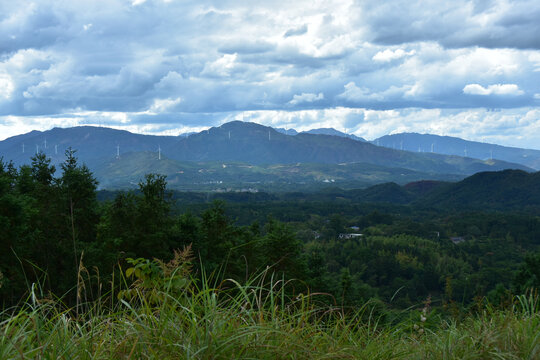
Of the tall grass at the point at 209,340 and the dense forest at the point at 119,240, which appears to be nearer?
the tall grass at the point at 209,340

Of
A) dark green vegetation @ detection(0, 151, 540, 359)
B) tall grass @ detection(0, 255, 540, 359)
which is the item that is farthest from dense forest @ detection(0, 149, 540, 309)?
tall grass @ detection(0, 255, 540, 359)

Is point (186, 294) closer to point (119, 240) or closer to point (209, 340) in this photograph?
point (209, 340)

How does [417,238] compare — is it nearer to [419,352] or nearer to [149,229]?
[149,229]

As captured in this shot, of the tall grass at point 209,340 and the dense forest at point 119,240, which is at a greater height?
the tall grass at point 209,340

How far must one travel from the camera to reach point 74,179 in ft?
98.6

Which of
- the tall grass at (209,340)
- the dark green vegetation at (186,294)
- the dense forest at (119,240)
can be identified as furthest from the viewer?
the dense forest at (119,240)

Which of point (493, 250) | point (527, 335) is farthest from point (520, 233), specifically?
point (527, 335)

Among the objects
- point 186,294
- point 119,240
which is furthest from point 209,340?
point 119,240

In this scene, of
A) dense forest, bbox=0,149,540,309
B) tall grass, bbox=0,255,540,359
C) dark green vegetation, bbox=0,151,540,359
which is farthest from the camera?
dense forest, bbox=0,149,540,309

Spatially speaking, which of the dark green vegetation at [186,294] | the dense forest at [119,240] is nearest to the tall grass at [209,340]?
the dark green vegetation at [186,294]

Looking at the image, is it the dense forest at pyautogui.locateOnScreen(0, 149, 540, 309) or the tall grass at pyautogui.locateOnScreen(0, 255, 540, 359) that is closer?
the tall grass at pyautogui.locateOnScreen(0, 255, 540, 359)

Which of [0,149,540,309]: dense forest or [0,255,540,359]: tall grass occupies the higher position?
[0,255,540,359]: tall grass

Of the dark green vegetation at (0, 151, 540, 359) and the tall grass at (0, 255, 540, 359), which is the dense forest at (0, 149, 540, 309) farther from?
the tall grass at (0, 255, 540, 359)

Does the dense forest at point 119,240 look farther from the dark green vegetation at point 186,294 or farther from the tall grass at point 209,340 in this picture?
the tall grass at point 209,340
